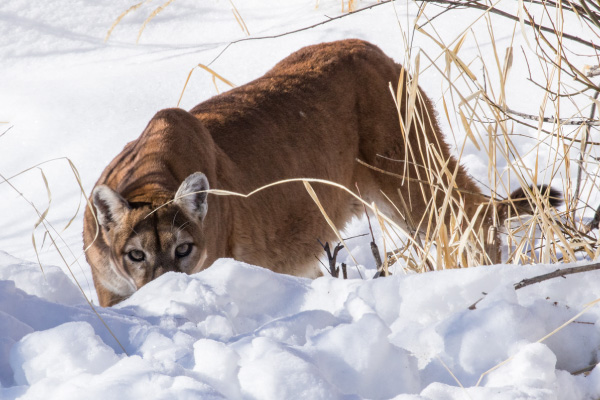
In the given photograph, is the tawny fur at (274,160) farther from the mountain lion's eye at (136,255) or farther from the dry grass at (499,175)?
the dry grass at (499,175)

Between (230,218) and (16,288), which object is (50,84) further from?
(16,288)

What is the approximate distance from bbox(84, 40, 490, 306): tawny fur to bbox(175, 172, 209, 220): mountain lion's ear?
5 centimetres

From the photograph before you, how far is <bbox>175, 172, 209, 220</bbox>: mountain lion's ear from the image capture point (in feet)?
9.48

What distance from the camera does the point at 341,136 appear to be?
398cm

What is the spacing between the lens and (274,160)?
12.1 ft

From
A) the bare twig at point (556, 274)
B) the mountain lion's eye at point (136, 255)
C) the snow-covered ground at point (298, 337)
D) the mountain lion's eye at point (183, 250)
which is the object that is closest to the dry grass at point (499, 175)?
the bare twig at point (556, 274)

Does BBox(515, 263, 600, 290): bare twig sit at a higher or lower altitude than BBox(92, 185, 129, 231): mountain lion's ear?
higher

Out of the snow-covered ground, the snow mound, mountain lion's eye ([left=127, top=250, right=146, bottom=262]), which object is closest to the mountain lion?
mountain lion's eye ([left=127, top=250, right=146, bottom=262])

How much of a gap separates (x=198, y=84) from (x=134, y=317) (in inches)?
164

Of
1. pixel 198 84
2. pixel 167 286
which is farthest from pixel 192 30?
pixel 167 286

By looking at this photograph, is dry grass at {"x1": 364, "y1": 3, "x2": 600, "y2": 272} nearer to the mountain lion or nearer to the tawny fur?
the mountain lion

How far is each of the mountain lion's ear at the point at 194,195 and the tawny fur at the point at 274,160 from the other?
2.0 inches

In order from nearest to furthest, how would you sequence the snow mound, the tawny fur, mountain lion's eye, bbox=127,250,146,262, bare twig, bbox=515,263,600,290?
the snow mound < bare twig, bbox=515,263,600,290 < mountain lion's eye, bbox=127,250,146,262 < the tawny fur

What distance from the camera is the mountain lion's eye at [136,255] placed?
9.80ft
